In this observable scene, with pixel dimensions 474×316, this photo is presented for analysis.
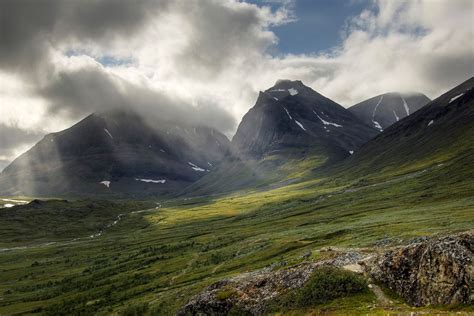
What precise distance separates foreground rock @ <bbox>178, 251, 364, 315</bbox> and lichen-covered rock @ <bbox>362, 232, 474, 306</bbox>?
6.69 metres

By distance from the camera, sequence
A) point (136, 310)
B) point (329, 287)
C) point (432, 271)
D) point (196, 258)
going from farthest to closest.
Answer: point (196, 258), point (136, 310), point (329, 287), point (432, 271)

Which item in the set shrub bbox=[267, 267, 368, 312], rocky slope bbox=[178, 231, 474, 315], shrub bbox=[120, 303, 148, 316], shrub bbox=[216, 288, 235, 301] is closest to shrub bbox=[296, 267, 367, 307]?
shrub bbox=[267, 267, 368, 312]

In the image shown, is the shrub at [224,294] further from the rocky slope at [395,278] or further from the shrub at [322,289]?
the shrub at [322,289]

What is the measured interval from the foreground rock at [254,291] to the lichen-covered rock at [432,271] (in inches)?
263

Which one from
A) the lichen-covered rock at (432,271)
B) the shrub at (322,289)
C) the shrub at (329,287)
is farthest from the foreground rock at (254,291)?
the lichen-covered rock at (432,271)

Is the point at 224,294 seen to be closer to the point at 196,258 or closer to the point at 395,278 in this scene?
the point at 395,278

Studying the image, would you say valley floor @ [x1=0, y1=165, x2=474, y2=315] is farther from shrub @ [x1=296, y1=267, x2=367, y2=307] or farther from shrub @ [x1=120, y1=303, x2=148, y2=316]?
shrub @ [x1=296, y1=267, x2=367, y2=307]

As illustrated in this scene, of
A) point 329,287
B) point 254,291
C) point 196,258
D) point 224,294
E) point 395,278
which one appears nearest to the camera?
point 395,278

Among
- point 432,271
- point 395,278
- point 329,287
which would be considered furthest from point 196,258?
point 432,271

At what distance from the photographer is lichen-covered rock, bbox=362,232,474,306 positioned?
3130cm

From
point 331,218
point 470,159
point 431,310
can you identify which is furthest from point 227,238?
point 470,159

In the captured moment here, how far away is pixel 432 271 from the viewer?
1331 inches

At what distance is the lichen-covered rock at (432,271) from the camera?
3130 cm

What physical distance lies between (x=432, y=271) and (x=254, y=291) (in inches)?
803
